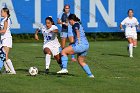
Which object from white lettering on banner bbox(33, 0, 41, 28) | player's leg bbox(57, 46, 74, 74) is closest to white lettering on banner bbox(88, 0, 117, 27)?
white lettering on banner bbox(33, 0, 41, 28)

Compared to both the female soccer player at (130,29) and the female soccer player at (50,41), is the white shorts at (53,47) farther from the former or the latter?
the female soccer player at (130,29)

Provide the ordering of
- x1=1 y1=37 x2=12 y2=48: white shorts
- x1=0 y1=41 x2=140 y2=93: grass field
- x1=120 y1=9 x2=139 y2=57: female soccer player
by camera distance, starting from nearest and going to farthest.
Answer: x1=0 y1=41 x2=140 y2=93: grass field
x1=1 y1=37 x2=12 y2=48: white shorts
x1=120 y1=9 x2=139 y2=57: female soccer player

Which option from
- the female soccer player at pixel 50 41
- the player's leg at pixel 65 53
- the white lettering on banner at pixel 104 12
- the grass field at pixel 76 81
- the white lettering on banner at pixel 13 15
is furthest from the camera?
the white lettering on banner at pixel 104 12

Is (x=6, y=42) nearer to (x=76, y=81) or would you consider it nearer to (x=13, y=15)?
(x=76, y=81)

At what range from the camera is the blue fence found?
113 ft

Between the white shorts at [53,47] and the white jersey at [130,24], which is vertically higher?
the white jersey at [130,24]

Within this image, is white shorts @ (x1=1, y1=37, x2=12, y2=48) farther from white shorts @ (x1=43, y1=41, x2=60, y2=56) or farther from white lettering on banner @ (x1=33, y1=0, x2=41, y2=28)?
white lettering on banner @ (x1=33, y1=0, x2=41, y2=28)

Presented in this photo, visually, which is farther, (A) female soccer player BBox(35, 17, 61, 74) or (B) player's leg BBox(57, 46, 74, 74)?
(A) female soccer player BBox(35, 17, 61, 74)

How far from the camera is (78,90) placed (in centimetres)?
1210

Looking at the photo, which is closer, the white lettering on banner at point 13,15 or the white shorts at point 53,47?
the white shorts at point 53,47

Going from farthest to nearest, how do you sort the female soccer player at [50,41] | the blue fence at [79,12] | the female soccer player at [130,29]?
the blue fence at [79,12] < the female soccer player at [130,29] < the female soccer player at [50,41]

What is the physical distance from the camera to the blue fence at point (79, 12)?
34562mm

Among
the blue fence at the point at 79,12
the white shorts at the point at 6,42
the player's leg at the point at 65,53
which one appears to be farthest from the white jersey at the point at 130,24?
the blue fence at the point at 79,12

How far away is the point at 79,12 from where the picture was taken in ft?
116
